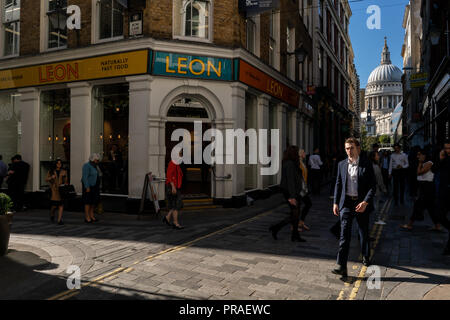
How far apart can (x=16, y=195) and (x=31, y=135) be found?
2305 mm

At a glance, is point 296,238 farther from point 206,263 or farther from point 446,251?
point 446,251

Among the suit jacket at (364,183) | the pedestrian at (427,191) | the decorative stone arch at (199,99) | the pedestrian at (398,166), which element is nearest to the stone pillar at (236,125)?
the decorative stone arch at (199,99)

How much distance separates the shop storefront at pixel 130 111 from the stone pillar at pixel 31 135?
33 millimetres

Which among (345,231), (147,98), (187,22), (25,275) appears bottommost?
(25,275)

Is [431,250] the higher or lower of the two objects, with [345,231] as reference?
lower

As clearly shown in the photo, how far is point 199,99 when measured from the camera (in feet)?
34.9

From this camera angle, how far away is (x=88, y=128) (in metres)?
10.8

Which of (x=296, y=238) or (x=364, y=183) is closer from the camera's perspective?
(x=364, y=183)

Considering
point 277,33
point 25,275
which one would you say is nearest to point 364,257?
point 25,275

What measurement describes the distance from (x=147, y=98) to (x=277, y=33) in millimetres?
7752

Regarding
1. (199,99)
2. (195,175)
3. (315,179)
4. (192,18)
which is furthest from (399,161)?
(192,18)

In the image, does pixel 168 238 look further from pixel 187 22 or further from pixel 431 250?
pixel 187 22

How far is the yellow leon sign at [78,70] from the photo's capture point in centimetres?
975

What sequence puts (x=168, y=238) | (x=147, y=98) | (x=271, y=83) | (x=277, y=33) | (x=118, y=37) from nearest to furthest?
1. (x=168, y=238)
2. (x=147, y=98)
3. (x=118, y=37)
4. (x=271, y=83)
5. (x=277, y=33)
